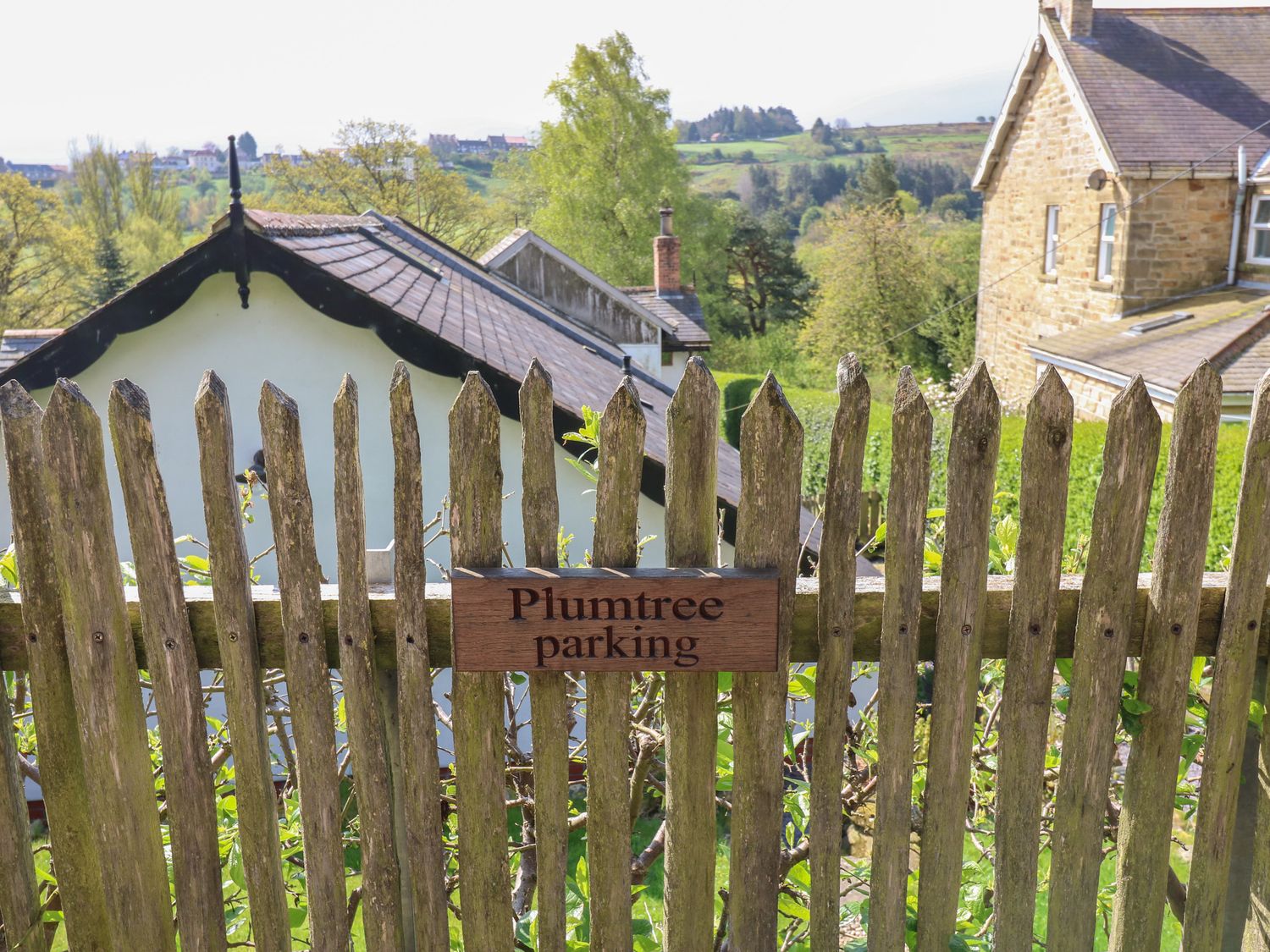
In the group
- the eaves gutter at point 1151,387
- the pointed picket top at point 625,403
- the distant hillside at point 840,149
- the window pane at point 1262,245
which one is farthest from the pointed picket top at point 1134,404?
the distant hillside at point 840,149

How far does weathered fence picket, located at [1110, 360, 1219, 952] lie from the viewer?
196 cm

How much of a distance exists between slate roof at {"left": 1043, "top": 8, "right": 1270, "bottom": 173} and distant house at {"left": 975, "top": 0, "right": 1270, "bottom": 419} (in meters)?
0.03

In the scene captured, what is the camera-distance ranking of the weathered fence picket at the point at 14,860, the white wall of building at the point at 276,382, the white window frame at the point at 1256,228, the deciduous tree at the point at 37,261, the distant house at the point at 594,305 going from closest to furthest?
the weathered fence picket at the point at 14,860, the white wall of building at the point at 276,382, the white window frame at the point at 1256,228, the distant house at the point at 594,305, the deciduous tree at the point at 37,261

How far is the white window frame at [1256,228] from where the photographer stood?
696 inches

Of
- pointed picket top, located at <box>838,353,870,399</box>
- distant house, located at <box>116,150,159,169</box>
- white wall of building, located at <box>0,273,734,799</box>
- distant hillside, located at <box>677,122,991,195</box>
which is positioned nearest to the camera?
pointed picket top, located at <box>838,353,870,399</box>

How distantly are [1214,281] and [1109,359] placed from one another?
4181 mm

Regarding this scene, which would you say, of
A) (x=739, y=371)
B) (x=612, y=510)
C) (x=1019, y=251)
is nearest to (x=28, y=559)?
(x=612, y=510)

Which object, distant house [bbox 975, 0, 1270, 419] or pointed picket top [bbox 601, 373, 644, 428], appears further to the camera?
distant house [bbox 975, 0, 1270, 419]

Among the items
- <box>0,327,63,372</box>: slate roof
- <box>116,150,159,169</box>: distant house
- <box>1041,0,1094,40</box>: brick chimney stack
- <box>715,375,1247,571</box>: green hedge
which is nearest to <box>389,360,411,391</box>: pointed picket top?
<box>715,375,1247,571</box>: green hedge

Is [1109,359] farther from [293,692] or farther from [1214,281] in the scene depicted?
[293,692]

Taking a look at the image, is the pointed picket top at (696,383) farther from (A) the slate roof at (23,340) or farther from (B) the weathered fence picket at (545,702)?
(A) the slate roof at (23,340)

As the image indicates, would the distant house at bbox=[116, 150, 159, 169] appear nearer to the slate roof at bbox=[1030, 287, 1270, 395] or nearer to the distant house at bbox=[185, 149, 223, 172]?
the slate roof at bbox=[1030, 287, 1270, 395]

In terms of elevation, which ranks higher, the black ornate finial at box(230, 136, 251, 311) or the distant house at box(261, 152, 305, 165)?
the distant house at box(261, 152, 305, 165)

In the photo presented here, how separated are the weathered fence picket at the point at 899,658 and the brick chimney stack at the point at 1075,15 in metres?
20.2
